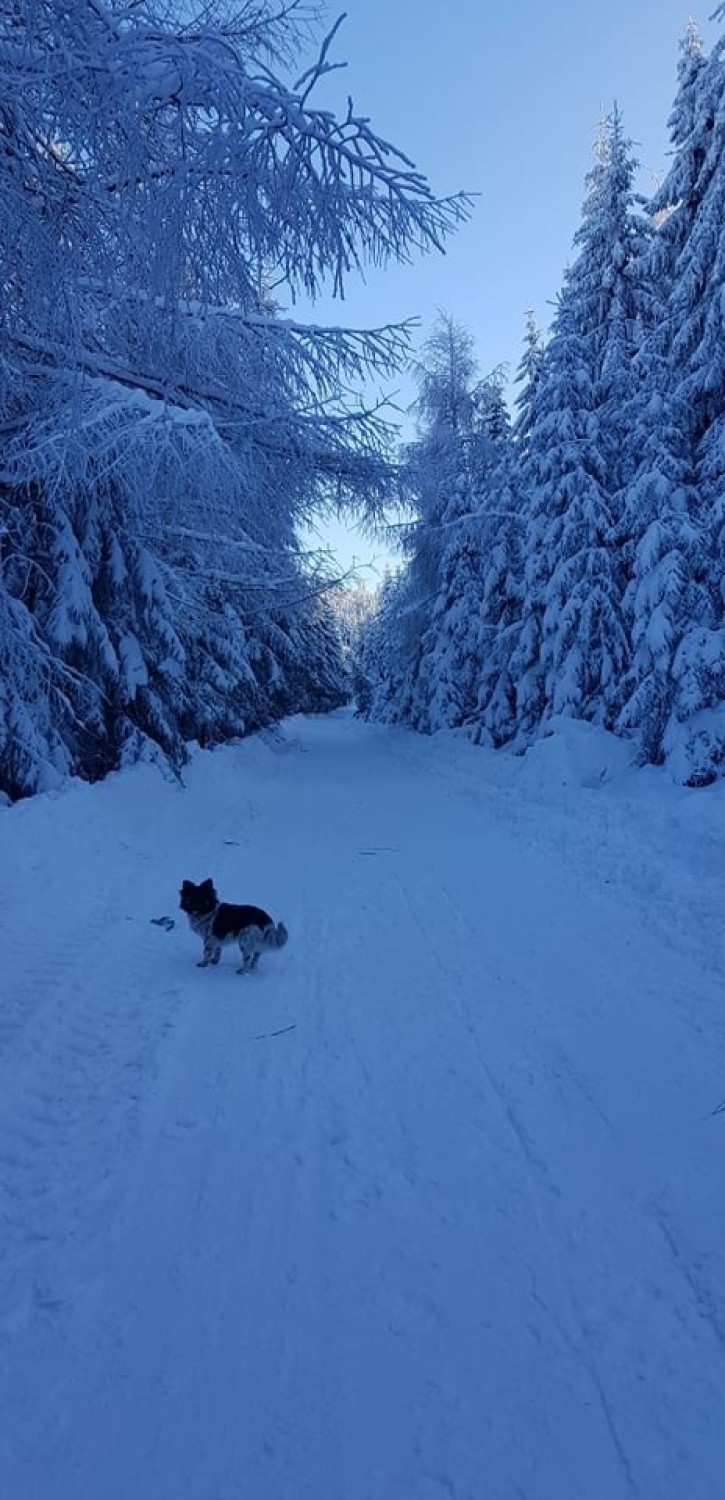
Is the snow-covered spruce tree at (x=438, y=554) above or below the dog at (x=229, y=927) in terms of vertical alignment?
above

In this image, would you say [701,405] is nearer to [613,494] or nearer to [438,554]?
[613,494]

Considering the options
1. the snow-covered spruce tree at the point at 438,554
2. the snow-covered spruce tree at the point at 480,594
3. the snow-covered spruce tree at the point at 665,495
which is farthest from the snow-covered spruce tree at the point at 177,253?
the snow-covered spruce tree at the point at 438,554

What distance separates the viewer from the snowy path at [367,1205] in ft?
7.89

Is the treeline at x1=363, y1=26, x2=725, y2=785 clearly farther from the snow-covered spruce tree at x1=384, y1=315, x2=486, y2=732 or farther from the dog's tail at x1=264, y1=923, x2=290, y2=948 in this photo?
the dog's tail at x1=264, y1=923, x2=290, y2=948

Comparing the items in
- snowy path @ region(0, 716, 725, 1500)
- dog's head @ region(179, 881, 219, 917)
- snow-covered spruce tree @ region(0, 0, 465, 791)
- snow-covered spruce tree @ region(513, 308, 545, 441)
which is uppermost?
snow-covered spruce tree @ region(513, 308, 545, 441)

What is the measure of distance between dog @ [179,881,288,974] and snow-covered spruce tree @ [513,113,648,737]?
531 inches

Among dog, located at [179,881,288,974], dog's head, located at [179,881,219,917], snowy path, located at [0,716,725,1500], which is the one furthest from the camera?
dog's head, located at [179,881,219,917]

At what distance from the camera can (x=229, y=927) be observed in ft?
20.8

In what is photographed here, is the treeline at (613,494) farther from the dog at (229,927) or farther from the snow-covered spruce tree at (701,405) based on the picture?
the dog at (229,927)

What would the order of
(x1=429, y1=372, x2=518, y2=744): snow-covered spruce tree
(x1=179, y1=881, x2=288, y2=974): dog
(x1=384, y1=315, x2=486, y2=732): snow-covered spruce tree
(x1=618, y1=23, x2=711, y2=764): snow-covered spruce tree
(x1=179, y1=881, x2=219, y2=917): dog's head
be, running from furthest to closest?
(x1=384, y1=315, x2=486, y2=732): snow-covered spruce tree, (x1=429, y1=372, x2=518, y2=744): snow-covered spruce tree, (x1=618, y1=23, x2=711, y2=764): snow-covered spruce tree, (x1=179, y1=881, x2=219, y2=917): dog's head, (x1=179, y1=881, x2=288, y2=974): dog

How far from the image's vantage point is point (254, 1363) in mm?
2670

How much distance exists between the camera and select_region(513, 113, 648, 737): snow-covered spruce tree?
60.1 ft

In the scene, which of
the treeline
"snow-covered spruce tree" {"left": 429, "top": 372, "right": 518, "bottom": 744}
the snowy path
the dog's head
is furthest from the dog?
"snow-covered spruce tree" {"left": 429, "top": 372, "right": 518, "bottom": 744}

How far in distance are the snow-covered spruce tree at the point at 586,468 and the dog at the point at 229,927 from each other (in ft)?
44.3
